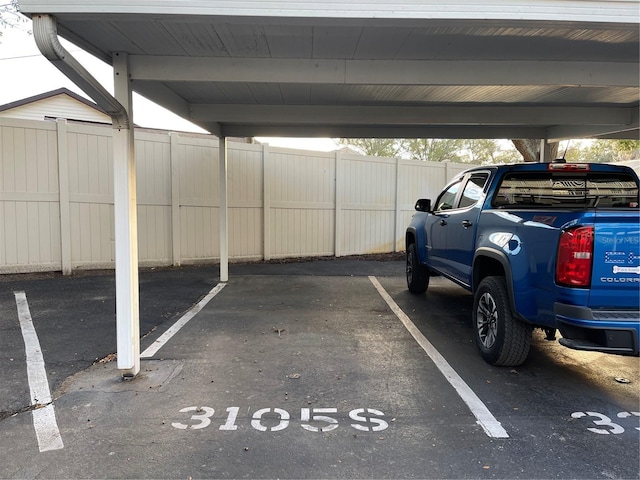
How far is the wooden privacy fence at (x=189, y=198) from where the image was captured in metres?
8.07

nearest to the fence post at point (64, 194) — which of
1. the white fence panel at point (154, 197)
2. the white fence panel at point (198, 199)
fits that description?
the white fence panel at point (154, 197)

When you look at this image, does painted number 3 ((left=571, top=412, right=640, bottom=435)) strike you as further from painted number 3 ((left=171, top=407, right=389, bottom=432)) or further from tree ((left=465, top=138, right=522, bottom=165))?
tree ((left=465, top=138, right=522, bottom=165))

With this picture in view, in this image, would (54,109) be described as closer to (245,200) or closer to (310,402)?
(245,200)

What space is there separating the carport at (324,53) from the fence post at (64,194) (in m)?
3.73

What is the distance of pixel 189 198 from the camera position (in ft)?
32.0

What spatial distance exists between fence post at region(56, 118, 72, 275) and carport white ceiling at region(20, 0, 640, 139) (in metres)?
3.62

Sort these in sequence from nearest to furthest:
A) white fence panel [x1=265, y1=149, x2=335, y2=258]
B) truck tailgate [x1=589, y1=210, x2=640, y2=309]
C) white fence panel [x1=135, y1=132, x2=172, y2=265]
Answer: truck tailgate [x1=589, y1=210, x2=640, y2=309]
white fence panel [x1=135, y1=132, x2=172, y2=265]
white fence panel [x1=265, y1=149, x2=335, y2=258]

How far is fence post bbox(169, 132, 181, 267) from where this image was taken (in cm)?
952

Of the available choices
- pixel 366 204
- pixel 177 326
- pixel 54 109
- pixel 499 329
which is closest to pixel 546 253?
pixel 499 329

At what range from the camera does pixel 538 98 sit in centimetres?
580

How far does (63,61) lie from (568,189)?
4851mm

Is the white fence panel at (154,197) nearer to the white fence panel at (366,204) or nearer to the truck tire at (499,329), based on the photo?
the white fence panel at (366,204)

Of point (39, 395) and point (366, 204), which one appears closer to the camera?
point (39, 395)

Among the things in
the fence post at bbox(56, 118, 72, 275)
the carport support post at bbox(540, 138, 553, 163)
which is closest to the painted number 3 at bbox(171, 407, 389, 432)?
the fence post at bbox(56, 118, 72, 275)
